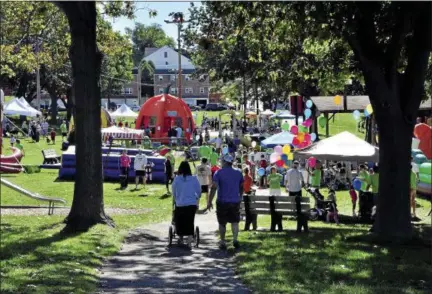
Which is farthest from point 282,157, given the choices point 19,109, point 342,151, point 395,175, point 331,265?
point 19,109

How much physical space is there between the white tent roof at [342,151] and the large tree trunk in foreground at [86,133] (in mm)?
8617

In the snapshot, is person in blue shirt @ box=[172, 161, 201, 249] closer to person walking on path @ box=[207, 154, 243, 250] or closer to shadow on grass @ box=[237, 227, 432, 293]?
person walking on path @ box=[207, 154, 243, 250]

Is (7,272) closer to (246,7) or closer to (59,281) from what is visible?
(59,281)

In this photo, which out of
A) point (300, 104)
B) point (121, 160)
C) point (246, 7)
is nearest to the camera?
point (246, 7)

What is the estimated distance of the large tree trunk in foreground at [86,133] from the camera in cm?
1296

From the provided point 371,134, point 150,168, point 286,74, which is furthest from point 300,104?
point 286,74

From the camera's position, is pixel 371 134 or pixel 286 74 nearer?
pixel 286 74

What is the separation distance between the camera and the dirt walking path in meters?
8.45

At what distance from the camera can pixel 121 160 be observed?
26.8 m

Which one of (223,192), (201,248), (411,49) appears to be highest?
(411,49)

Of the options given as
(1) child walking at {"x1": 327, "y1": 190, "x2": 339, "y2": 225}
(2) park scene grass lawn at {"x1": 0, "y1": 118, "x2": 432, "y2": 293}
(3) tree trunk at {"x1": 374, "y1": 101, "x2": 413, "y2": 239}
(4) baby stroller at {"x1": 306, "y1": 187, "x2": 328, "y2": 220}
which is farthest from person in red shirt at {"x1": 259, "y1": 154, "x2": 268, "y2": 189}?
(3) tree trunk at {"x1": 374, "y1": 101, "x2": 413, "y2": 239}

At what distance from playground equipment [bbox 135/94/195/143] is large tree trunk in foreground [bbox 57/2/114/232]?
30.1 m

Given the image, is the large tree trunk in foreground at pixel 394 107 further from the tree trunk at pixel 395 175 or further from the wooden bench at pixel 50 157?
the wooden bench at pixel 50 157

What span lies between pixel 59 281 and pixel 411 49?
843cm
